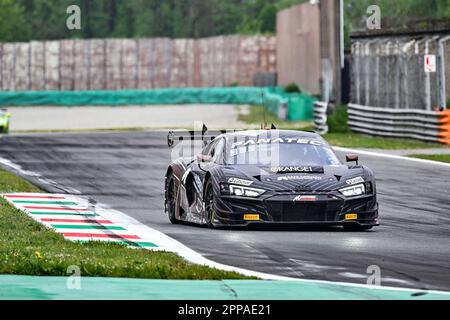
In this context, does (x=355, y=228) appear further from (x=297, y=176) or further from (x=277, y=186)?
(x=277, y=186)

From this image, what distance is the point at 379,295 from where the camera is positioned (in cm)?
1109

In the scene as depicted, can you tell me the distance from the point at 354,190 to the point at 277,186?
3.21 feet

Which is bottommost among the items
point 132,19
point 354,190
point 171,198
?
point 171,198

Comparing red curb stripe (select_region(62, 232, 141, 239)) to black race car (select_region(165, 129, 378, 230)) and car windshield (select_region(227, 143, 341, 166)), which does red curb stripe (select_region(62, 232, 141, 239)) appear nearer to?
black race car (select_region(165, 129, 378, 230))

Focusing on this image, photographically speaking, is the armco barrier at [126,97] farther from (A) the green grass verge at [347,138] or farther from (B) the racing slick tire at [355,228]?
(B) the racing slick tire at [355,228]

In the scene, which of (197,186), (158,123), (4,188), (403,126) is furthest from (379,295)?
(158,123)

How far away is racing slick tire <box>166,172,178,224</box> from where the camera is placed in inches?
757

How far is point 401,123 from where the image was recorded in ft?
128

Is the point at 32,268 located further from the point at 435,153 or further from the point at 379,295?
the point at 435,153

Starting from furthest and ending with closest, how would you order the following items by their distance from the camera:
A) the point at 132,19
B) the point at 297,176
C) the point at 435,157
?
the point at 132,19, the point at 435,157, the point at 297,176

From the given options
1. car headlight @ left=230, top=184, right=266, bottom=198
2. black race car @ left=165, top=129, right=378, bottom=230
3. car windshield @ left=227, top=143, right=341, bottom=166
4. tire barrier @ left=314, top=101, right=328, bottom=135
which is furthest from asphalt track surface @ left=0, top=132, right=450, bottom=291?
tire barrier @ left=314, top=101, right=328, bottom=135

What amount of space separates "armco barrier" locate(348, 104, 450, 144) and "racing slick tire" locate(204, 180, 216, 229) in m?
19.1

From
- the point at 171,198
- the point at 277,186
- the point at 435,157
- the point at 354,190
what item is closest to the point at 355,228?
the point at 354,190
